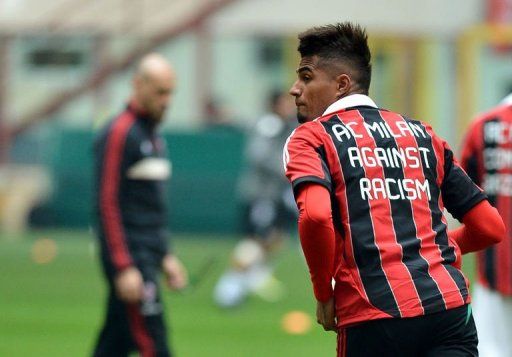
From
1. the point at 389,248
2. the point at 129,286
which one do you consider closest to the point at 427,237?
the point at 389,248

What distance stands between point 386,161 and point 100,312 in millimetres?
8080

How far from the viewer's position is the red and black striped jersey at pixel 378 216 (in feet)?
16.7

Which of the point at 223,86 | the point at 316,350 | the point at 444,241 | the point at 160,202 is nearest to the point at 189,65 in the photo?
the point at 223,86

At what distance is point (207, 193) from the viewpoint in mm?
22000

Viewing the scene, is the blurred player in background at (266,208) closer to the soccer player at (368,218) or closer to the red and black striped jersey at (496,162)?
the red and black striped jersey at (496,162)

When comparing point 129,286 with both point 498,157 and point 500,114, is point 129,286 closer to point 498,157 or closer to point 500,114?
point 498,157

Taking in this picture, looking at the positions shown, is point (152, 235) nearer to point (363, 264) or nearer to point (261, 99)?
point (363, 264)

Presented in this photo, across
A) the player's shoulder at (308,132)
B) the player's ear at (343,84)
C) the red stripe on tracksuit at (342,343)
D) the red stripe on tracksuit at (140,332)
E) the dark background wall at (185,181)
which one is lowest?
the dark background wall at (185,181)

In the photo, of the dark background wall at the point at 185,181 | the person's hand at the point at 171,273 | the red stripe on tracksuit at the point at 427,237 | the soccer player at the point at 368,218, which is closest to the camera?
the soccer player at the point at 368,218

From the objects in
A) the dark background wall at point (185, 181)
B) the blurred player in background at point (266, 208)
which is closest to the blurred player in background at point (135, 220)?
the blurred player in background at point (266, 208)

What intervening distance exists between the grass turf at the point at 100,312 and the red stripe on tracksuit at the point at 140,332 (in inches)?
106

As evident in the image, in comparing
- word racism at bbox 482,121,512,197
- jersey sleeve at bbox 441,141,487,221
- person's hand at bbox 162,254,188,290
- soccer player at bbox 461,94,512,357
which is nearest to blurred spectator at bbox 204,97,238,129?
person's hand at bbox 162,254,188,290

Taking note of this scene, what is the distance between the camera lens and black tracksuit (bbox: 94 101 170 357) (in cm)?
759

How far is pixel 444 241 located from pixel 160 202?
2935 millimetres
